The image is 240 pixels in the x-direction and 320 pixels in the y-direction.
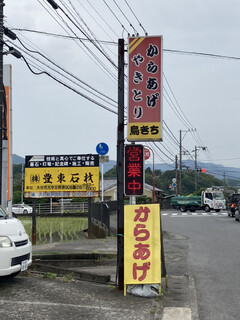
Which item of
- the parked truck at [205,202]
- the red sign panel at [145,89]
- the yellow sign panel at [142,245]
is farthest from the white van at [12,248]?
the parked truck at [205,202]

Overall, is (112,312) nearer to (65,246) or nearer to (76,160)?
(65,246)

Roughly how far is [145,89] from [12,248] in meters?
3.68

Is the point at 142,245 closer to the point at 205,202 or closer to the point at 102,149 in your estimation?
the point at 102,149

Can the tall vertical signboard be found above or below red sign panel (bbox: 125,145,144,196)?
above

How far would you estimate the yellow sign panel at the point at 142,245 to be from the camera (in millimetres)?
6406

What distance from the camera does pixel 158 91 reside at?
22.4ft

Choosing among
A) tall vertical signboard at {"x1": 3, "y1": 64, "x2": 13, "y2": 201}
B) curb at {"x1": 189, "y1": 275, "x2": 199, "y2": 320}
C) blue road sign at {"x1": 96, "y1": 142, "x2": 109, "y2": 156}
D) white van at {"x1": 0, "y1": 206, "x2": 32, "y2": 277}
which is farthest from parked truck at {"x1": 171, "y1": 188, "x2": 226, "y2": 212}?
white van at {"x1": 0, "y1": 206, "x2": 32, "y2": 277}

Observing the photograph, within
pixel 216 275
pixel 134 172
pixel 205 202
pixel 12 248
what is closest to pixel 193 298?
pixel 216 275

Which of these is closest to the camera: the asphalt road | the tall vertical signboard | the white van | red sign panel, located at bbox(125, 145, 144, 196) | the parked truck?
the asphalt road

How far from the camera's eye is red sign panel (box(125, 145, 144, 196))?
6.73 m

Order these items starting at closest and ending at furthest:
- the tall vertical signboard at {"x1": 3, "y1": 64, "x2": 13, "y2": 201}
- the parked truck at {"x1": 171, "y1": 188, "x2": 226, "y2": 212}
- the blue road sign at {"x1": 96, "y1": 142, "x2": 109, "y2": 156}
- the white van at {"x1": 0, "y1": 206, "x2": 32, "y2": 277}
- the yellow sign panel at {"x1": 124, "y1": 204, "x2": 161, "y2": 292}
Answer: the white van at {"x1": 0, "y1": 206, "x2": 32, "y2": 277}, the yellow sign panel at {"x1": 124, "y1": 204, "x2": 161, "y2": 292}, the tall vertical signboard at {"x1": 3, "y1": 64, "x2": 13, "y2": 201}, the blue road sign at {"x1": 96, "y1": 142, "x2": 109, "y2": 156}, the parked truck at {"x1": 171, "y1": 188, "x2": 226, "y2": 212}

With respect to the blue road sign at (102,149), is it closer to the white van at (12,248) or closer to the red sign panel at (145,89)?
the red sign panel at (145,89)

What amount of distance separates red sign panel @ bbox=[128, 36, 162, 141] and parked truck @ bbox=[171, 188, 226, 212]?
111 feet

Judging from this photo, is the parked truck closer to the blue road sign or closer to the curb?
the blue road sign
